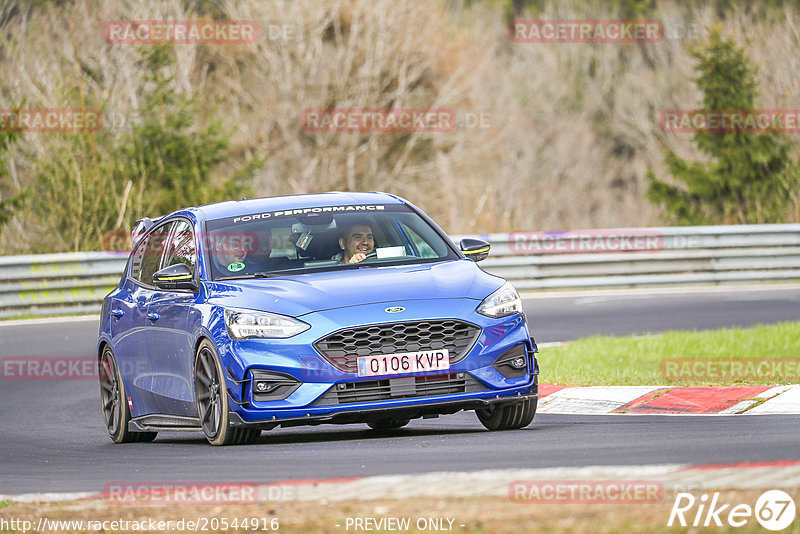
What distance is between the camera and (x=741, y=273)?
24547 millimetres

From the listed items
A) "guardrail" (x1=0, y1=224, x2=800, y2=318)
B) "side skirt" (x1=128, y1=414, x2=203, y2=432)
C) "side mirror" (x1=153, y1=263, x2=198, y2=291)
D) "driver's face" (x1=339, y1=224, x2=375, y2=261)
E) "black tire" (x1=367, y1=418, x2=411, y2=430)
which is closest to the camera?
"side mirror" (x1=153, y1=263, x2=198, y2=291)

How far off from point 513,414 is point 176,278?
2.38m

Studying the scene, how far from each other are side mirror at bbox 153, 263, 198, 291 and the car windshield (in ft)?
0.52

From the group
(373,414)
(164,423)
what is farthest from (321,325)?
(164,423)

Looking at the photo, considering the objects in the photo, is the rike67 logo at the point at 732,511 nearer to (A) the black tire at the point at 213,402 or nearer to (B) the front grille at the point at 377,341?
(B) the front grille at the point at 377,341

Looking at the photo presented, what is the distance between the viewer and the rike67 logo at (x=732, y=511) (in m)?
5.45

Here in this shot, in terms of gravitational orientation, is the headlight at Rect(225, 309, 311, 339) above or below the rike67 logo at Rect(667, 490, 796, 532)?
above

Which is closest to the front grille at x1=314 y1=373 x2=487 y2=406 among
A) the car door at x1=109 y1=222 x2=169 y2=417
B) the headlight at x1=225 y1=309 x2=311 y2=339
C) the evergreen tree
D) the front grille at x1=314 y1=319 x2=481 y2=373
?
the front grille at x1=314 y1=319 x2=481 y2=373

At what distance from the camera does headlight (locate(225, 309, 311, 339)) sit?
8750 mm

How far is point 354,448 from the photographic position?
881 centimetres

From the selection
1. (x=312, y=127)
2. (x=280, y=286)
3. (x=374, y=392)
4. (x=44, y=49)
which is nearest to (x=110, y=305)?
(x=280, y=286)

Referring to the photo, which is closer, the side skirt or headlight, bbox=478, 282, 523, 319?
headlight, bbox=478, 282, 523, 319

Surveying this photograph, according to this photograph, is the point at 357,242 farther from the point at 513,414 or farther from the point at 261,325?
the point at 513,414

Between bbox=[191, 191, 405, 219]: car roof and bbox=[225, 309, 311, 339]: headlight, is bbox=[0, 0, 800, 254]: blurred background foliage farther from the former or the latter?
bbox=[225, 309, 311, 339]: headlight
